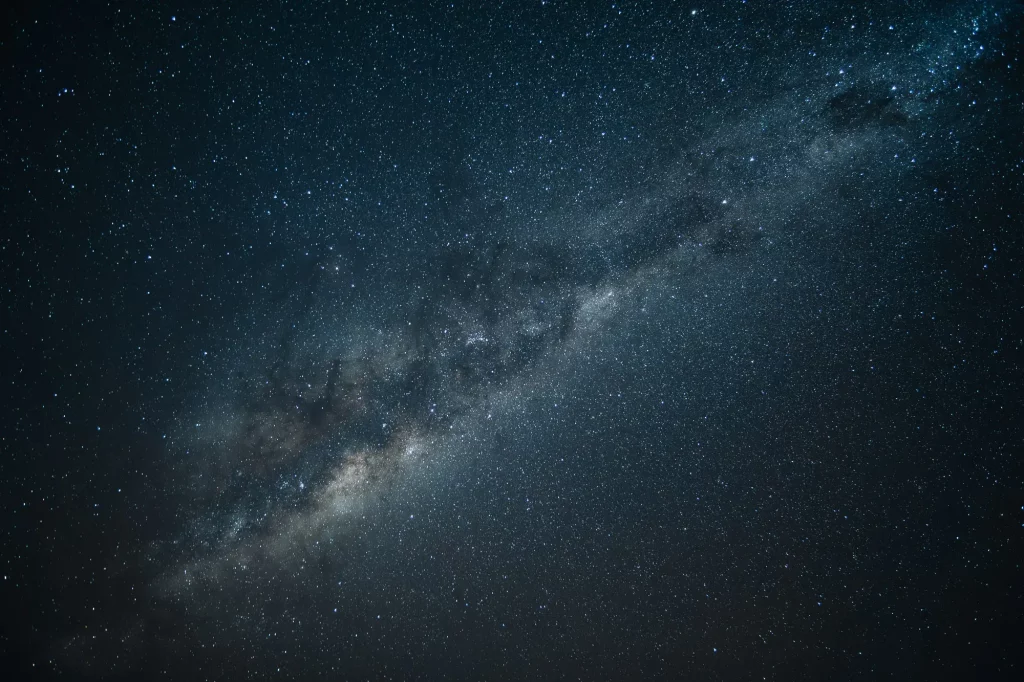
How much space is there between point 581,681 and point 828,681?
2058 mm

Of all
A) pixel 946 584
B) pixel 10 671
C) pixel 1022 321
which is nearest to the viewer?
pixel 1022 321

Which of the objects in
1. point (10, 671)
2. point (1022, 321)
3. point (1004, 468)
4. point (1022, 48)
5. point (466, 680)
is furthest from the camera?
point (466, 680)

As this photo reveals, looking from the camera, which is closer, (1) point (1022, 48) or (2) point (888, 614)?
(1) point (1022, 48)

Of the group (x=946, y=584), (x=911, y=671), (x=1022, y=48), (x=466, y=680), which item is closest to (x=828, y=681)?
(x=911, y=671)

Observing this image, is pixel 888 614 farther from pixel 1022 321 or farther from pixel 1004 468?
pixel 1022 321

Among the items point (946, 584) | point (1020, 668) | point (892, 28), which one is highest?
point (892, 28)

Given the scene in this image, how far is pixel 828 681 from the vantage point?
3.34 meters

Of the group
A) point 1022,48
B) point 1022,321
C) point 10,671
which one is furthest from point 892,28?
point 10,671

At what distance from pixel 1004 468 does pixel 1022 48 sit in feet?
8.85

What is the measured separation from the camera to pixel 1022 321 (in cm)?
262

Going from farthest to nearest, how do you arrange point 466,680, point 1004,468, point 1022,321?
point 466,680, point 1004,468, point 1022,321

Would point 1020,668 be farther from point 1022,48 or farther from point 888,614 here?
point 1022,48

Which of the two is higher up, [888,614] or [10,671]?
[10,671]

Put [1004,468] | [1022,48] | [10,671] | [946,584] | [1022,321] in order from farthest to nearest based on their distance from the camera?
[10,671]
[946,584]
[1004,468]
[1022,321]
[1022,48]
